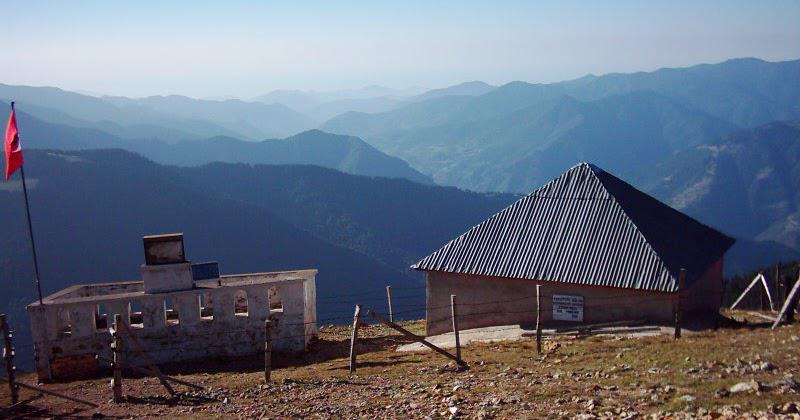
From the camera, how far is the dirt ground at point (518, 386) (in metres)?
12.0

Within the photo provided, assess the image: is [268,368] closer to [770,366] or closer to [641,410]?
[641,410]

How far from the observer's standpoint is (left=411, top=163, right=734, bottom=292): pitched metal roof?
2505cm

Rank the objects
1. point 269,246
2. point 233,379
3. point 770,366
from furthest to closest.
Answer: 1. point 269,246
2. point 233,379
3. point 770,366

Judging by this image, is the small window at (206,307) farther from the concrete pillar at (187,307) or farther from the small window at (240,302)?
the small window at (240,302)

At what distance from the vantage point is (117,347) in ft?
55.9

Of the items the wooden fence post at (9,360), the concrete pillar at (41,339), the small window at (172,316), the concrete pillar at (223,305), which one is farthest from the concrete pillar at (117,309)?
the wooden fence post at (9,360)

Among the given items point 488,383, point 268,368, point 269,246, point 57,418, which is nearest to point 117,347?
point 57,418

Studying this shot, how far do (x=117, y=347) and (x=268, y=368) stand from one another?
3.65 metres

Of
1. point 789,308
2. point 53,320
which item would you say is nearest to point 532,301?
point 789,308

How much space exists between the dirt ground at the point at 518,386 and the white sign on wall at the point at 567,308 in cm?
363

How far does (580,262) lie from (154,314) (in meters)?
14.9

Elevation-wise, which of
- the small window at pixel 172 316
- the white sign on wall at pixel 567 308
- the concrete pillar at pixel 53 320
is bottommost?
the white sign on wall at pixel 567 308

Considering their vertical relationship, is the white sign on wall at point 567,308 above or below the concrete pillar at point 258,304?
below

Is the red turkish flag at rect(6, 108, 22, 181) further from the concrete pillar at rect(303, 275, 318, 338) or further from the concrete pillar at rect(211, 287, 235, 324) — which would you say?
the concrete pillar at rect(303, 275, 318, 338)
